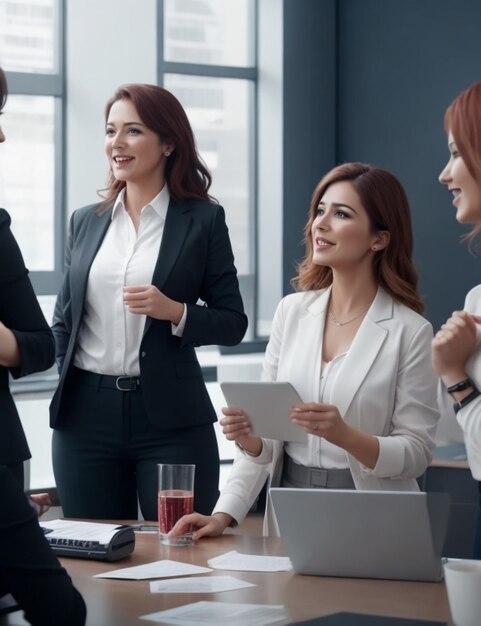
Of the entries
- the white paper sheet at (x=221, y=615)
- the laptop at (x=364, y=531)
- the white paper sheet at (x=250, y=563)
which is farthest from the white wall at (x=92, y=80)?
the white paper sheet at (x=221, y=615)

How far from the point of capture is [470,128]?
235cm

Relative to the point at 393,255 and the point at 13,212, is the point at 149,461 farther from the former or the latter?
the point at 13,212

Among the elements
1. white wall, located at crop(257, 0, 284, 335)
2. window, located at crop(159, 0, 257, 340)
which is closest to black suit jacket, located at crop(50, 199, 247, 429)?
window, located at crop(159, 0, 257, 340)

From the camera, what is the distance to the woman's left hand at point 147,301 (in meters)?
3.14

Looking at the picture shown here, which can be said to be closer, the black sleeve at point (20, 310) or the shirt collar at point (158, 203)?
the black sleeve at point (20, 310)

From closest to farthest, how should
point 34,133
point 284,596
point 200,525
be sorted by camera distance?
point 284,596, point 200,525, point 34,133

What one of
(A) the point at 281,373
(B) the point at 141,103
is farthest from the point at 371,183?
(B) the point at 141,103

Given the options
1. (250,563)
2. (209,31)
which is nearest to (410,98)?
(209,31)

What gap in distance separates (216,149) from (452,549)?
8.59ft

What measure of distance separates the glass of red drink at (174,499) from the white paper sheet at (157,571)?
20 cm

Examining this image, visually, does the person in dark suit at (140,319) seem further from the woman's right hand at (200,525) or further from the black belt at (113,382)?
the woman's right hand at (200,525)

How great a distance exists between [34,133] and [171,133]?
195 centimetres

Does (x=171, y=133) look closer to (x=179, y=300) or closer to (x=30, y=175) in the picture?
(x=179, y=300)

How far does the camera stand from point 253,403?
2605 millimetres
